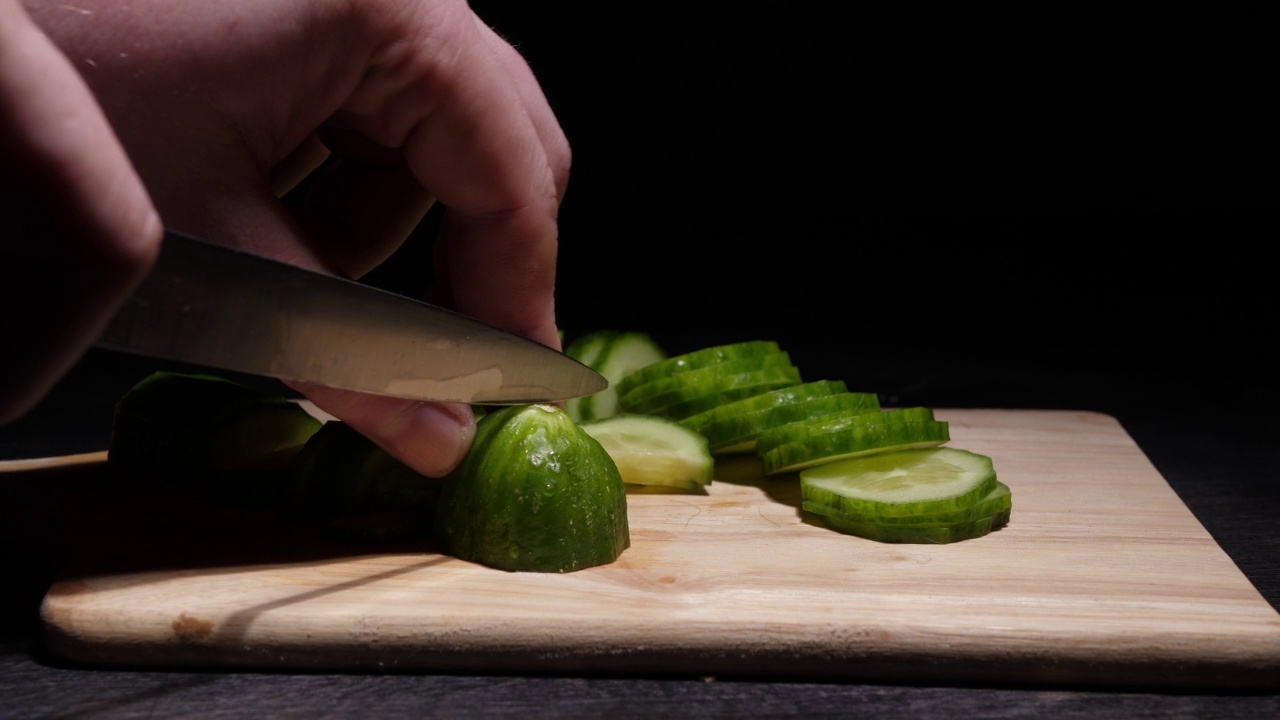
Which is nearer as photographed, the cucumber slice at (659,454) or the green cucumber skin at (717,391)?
the cucumber slice at (659,454)

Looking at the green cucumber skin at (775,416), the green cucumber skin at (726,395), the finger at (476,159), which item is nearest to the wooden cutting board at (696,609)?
the green cucumber skin at (775,416)

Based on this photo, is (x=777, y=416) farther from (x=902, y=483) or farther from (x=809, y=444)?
(x=902, y=483)

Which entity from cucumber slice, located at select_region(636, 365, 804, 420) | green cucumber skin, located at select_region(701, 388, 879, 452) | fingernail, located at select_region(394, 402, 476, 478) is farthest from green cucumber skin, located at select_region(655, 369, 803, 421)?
fingernail, located at select_region(394, 402, 476, 478)

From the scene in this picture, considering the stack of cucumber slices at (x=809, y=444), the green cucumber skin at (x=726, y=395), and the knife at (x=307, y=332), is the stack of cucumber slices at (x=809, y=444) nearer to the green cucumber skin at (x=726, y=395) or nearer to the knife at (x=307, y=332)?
the green cucumber skin at (x=726, y=395)

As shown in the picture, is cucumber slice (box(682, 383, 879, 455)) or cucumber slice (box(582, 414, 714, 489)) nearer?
cucumber slice (box(582, 414, 714, 489))

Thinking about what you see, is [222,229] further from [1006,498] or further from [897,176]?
[897,176]

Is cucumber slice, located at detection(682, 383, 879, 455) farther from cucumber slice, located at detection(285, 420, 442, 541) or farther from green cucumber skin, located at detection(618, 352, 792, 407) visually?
cucumber slice, located at detection(285, 420, 442, 541)

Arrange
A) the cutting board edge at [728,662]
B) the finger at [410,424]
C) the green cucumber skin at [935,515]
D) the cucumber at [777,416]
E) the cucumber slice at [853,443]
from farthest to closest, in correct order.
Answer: the cucumber at [777,416] → the cucumber slice at [853,443] → the green cucumber skin at [935,515] → the finger at [410,424] → the cutting board edge at [728,662]
